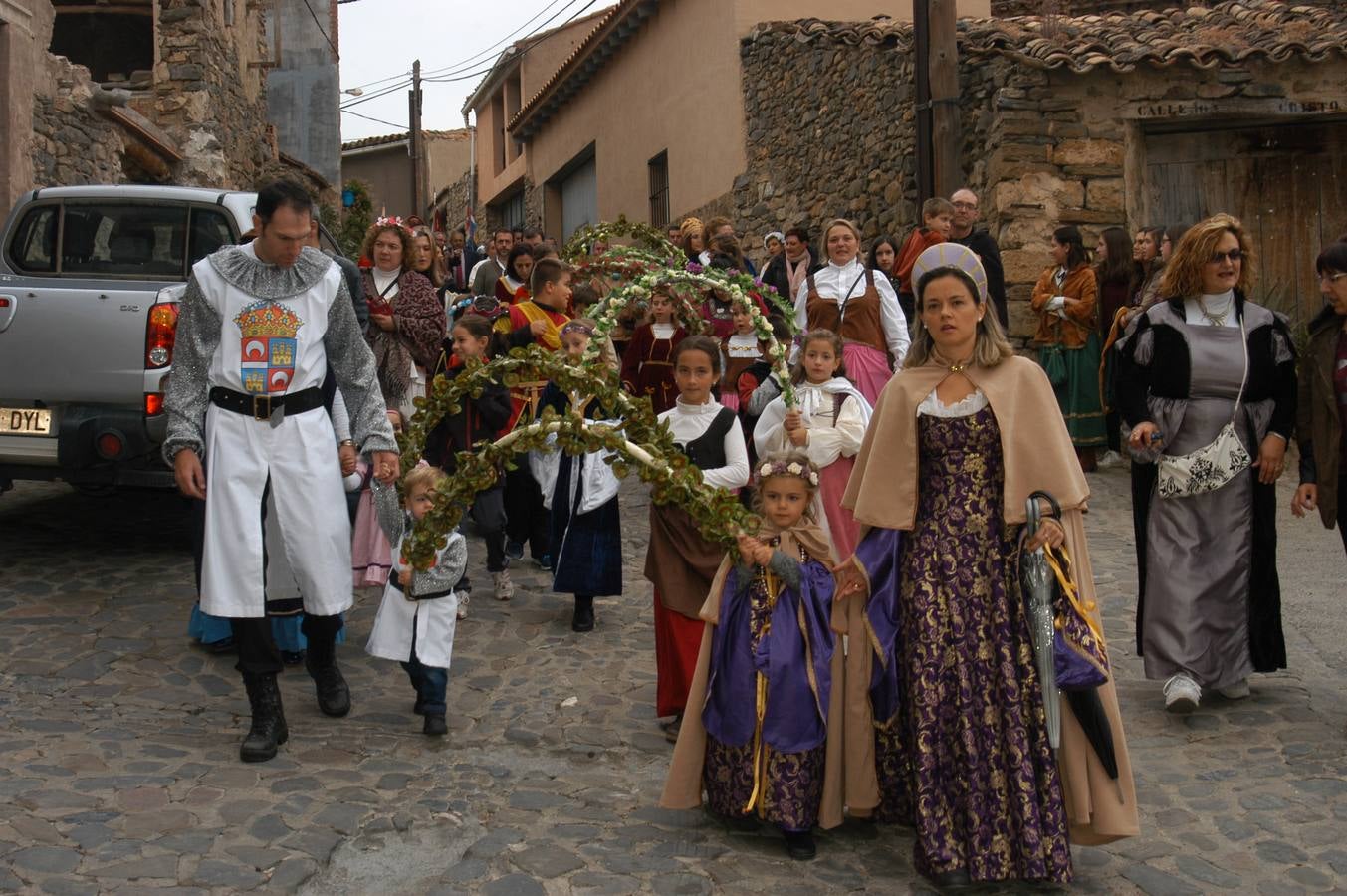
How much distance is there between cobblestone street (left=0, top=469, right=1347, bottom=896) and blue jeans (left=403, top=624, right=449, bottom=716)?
0.48 ft

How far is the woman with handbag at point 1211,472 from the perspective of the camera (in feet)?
19.1

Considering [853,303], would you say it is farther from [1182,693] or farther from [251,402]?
[251,402]

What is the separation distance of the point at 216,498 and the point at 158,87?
15064 millimetres

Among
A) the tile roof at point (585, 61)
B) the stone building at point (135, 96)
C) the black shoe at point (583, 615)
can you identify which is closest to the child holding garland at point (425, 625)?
the black shoe at point (583, 615)

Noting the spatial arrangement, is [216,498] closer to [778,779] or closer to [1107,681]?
[778,779]

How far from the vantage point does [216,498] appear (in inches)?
202

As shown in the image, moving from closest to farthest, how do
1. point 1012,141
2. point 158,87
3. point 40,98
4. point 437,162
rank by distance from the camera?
point 1012,141 → point 40,98 → point 158,87 → point 437,162

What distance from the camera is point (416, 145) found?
3150cm

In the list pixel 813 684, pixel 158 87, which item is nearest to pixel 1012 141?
pixel 813 684

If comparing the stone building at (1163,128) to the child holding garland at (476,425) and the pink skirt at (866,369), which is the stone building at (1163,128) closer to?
the pink skirt at (866,369)

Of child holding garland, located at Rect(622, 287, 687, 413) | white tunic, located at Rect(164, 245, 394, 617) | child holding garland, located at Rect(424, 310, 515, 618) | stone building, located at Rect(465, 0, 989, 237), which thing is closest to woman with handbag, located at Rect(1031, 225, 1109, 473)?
child holding garland, located at Rect(622, 287, 687, 413)

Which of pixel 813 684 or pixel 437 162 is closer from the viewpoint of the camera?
pixel 813 684

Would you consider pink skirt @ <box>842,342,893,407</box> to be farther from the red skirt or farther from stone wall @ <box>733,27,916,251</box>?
stone wall @ <box>733,27,916,251</box>

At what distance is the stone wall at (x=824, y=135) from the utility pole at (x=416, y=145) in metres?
13.7
